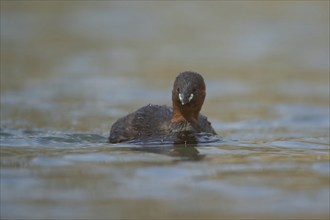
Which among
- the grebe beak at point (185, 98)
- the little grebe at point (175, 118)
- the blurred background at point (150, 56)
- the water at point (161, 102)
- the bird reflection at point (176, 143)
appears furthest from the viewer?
the blurred background at point (150, 56)

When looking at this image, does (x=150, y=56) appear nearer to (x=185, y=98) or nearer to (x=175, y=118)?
(x=175, y=118)

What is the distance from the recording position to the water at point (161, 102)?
880 centimetres

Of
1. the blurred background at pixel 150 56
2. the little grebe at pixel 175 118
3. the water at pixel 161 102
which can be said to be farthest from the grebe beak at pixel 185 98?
the blurred background at pixel 150 56

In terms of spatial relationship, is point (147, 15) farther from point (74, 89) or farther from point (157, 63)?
point (74, 89)

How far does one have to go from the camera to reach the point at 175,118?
12016 millimetres

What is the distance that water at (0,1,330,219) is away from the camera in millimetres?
8797

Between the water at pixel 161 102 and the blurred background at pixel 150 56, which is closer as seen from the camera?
the water at pixel 161 102

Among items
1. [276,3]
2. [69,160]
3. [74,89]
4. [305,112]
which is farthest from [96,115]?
[276,3]

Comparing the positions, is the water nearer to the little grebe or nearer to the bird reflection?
the bird reflection

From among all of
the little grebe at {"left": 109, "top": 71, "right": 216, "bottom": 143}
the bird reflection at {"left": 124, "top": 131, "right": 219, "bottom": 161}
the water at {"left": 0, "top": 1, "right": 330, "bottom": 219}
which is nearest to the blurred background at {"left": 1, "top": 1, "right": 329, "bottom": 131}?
the water at {"left": 0, "top": 1, "right": 330, "bottom": 219}

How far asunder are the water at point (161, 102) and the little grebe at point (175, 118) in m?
0.38

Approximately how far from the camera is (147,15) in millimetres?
26219

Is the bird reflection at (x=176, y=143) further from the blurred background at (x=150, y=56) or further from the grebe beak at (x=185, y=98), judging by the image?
the blurred background at (x=150, y=56)

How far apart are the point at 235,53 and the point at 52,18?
573cm
